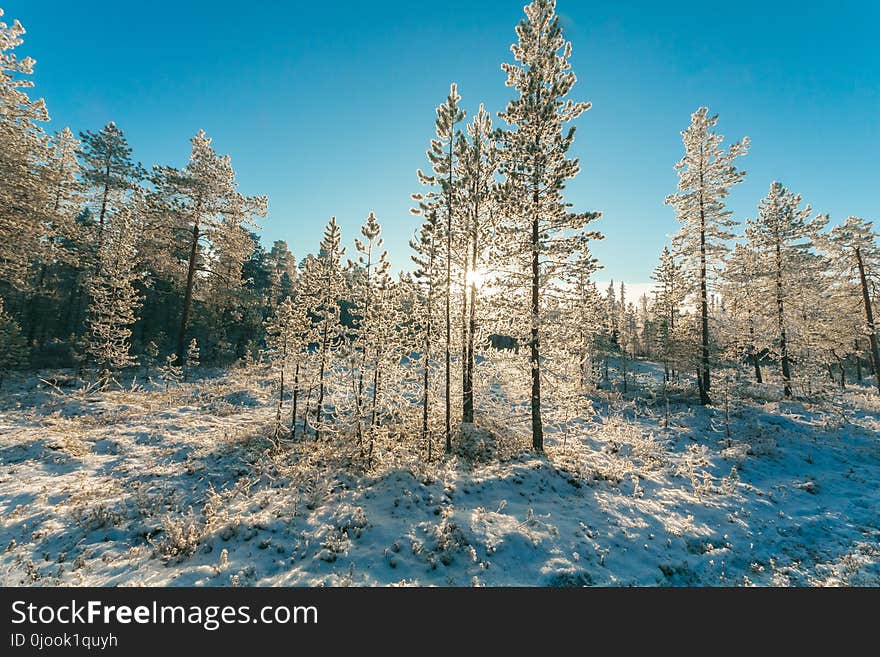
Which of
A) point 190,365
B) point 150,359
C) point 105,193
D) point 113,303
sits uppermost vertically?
point 105,193

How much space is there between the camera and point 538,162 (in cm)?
1398

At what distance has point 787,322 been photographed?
24.8 m

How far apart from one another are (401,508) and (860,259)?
1584 inches

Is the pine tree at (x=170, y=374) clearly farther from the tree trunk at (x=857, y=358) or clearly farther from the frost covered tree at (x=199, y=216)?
the tree trunk at (x=857, y=358)

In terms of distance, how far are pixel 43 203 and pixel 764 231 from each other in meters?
47.2

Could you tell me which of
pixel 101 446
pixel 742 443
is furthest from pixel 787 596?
Result: pixel 101 446

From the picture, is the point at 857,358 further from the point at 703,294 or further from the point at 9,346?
the point at 9,346

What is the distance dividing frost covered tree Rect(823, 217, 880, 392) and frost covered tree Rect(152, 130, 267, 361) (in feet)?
149

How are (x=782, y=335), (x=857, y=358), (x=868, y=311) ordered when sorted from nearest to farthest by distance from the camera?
(x=782, y=335) < (x=868, y=311) < (x=857, y=358)

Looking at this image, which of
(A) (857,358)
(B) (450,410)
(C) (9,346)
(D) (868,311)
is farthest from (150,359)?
(A) (857,358)

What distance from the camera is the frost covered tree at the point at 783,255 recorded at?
2494 centimetres

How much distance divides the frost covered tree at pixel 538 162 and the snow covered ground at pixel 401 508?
15.6 ft

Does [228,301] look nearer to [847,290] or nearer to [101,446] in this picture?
[101,446]

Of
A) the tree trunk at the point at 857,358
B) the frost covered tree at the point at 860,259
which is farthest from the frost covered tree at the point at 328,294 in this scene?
the tree trunk at the point at 857,358
